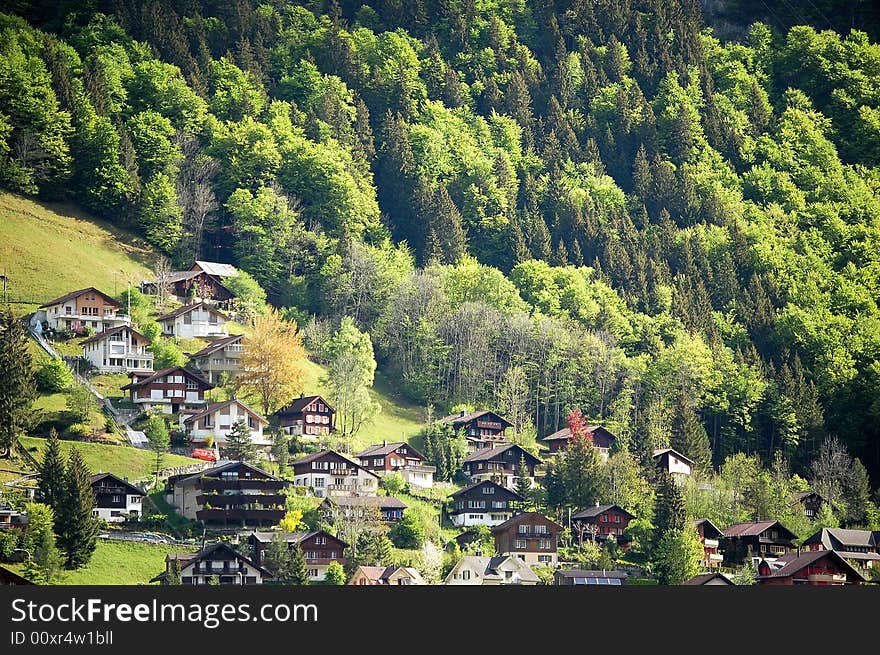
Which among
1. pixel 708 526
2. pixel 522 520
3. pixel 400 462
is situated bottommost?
pixel 708 526

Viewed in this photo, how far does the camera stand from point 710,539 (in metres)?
101

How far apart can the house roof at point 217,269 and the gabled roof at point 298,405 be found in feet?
56.2

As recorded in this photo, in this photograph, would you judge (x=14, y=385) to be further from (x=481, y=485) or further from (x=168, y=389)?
(x=481, y=485)

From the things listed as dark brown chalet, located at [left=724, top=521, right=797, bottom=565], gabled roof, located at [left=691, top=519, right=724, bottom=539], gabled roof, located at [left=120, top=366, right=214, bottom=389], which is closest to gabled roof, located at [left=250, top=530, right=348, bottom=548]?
gabled roof, located at [left=120, top=366, right=214, bottom=389]

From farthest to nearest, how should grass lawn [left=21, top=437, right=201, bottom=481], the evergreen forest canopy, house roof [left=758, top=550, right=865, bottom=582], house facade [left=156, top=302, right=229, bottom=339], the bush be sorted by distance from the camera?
1. the evergreen forest canopy
2. house facade [left=156, top=302, right=229, bottom=339]
3. the bush
4. grass lawn [left=21, top=437, right=201, bottom=481]
5. house roof [left=758, top=550, right=865, bottom=582]

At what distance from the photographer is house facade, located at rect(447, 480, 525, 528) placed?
99.8 m

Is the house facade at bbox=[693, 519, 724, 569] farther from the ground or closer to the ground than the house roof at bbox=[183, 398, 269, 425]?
closer to the ground

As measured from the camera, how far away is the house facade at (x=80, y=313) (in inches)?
4250

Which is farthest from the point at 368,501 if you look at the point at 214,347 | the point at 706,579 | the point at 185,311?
the point at 185,311

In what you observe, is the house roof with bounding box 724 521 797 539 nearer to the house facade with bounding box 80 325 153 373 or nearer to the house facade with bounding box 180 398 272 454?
the house facade with bounding box 180 398 272 454

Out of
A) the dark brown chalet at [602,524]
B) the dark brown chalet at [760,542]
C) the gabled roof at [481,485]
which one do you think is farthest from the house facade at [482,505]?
the dark brown chalet at [760,542]

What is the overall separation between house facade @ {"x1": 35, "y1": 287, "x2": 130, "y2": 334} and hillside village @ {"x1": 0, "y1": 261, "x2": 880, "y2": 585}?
0.10 m

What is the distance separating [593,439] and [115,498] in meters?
34.5

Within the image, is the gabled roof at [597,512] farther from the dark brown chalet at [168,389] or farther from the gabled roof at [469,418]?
the dark brown chalet at [168,389]
